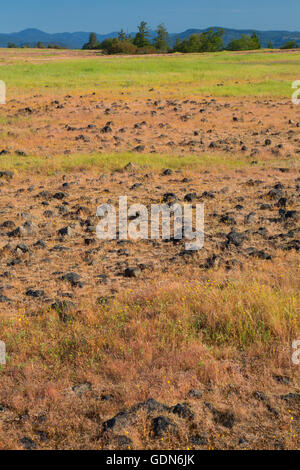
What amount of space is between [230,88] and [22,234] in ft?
97.1

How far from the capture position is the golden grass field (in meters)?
4.16

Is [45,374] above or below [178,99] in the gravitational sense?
below

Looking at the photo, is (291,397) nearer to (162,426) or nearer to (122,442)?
(162,426)

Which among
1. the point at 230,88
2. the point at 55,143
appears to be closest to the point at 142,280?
the point at 55,143

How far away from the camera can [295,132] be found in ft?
68.3

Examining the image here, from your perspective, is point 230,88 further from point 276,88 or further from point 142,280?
point 142,280

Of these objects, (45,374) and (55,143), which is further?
(55,143)

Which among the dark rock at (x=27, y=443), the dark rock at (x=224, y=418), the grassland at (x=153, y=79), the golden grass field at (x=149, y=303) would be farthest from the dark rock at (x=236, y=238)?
the grassland at (x=153, y=79)

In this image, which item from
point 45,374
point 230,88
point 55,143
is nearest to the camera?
point 45,374

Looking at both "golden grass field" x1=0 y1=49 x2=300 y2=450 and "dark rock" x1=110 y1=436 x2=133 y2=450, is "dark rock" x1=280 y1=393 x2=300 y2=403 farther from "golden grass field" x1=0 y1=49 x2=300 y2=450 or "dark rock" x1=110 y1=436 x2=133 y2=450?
"dark rock" x1=110 y1=436 x2=133 y2=450

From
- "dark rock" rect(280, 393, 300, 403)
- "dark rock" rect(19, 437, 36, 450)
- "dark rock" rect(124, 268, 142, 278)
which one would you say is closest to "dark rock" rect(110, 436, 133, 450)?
"dark rock" rect(19, 437, 36, 450)

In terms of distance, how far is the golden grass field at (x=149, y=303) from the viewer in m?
4.16

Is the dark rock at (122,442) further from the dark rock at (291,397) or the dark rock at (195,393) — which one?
the dark rock at (291,397)

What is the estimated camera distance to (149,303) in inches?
255
